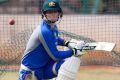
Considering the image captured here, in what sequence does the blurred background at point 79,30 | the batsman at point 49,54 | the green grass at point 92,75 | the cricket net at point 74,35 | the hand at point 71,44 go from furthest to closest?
1. the cricket net at point 74,35
2. the blurred background at point 79,30
3. the green grass at point 92,75
4. the hand at point 71,44
5. the batsman at point 49,54

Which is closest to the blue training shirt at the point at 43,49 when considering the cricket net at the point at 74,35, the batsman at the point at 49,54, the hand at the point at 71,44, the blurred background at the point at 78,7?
the batsman at the point at 49,54

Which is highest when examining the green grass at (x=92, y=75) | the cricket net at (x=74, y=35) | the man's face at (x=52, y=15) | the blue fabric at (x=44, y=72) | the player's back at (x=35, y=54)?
the man's face at (x=52, y=15)

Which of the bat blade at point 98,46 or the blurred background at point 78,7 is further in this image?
the blurred background at point 78,7

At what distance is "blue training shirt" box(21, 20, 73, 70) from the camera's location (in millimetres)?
7039

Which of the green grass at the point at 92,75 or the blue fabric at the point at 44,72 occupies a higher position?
the blue fabric at the point at 44,72

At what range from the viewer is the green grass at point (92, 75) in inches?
407

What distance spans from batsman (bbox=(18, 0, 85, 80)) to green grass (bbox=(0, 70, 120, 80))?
300cm

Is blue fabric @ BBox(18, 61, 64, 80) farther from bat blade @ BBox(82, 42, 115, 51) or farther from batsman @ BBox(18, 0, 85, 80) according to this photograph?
bat blade @ BBox(82, 42, 115, 51)

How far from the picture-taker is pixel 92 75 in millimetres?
10664

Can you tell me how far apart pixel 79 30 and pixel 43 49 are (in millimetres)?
5465

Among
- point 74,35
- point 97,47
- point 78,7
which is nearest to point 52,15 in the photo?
point 97,47

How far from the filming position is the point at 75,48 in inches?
279

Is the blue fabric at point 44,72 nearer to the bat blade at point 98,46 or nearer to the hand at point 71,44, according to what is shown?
the hand at point 71,44

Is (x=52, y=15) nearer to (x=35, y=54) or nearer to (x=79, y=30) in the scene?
(x=35, y=54)
